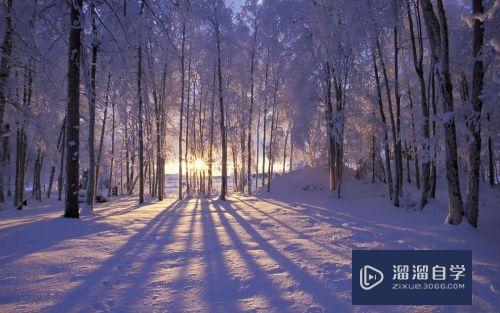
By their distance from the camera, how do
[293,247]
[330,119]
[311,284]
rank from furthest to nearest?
[330,119] → [293,247] → [311,284]

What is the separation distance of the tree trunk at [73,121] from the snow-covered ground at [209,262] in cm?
61

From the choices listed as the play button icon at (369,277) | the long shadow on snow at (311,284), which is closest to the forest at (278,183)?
the long shadow on snow at (311,284)

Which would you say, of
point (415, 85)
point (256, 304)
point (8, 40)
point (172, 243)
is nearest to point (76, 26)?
point (8, 40)

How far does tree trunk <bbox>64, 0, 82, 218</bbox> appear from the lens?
8.48 meters

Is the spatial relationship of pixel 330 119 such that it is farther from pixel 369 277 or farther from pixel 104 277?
pixel 104 277

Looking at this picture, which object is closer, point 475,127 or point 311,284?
point 311,284

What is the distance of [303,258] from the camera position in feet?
16.3

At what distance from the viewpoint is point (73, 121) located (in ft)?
28.3

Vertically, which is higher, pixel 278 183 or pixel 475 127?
pixel 475 127

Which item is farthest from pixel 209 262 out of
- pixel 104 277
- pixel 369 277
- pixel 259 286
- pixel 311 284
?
pixel 369 277

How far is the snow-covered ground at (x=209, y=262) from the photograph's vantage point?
331 cm

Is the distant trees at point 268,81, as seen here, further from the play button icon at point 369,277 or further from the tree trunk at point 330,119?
the play button icon at point 369,277

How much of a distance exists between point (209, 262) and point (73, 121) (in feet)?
20.7

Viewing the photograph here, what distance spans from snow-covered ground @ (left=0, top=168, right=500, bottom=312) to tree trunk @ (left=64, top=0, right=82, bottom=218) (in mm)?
606
